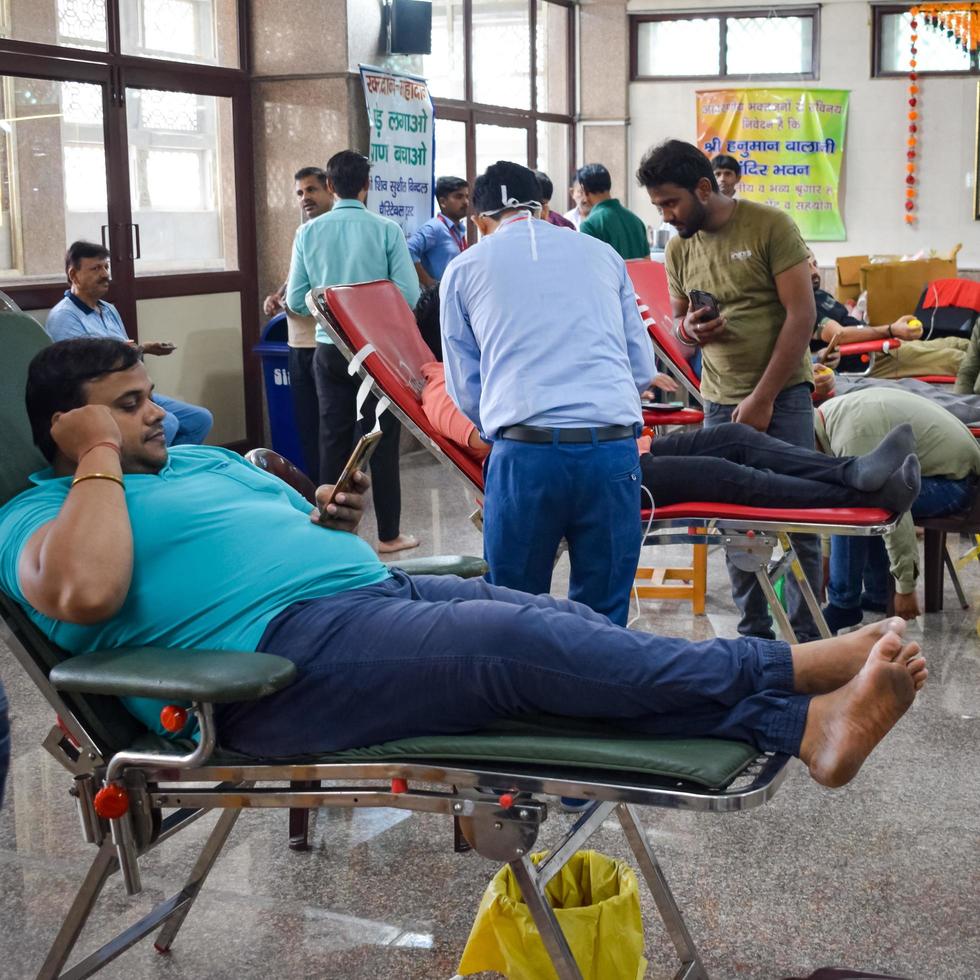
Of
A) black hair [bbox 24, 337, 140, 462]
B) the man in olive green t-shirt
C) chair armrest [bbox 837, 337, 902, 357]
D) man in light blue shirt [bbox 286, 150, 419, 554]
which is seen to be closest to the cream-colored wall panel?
man in light blue shirt [bbox 286, 150, 419, 554]

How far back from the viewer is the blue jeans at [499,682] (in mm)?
1807

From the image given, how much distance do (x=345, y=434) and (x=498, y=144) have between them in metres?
4.40

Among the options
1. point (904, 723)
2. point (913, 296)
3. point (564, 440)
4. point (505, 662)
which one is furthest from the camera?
point (913, 296)

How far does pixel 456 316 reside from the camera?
2838 millimetres

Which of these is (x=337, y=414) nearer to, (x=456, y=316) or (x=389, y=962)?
(x=456, y=316)

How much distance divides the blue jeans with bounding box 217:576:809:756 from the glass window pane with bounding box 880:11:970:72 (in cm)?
893

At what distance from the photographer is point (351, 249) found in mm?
5145

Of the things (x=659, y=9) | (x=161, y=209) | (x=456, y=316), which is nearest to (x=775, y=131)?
(x=659, y=9)

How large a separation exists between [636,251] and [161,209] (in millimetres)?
2355

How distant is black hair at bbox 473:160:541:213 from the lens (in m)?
2.80

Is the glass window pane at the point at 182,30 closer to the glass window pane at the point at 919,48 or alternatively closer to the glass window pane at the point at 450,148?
the glass window pane at the point at 450,148

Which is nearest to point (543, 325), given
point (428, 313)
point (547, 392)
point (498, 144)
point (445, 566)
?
point (547, 392)

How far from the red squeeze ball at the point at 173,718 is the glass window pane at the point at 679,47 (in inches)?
363

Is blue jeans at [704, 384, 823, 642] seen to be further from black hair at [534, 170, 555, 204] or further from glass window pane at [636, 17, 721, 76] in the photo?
glass window pane at [636, 17, 721, 76]
